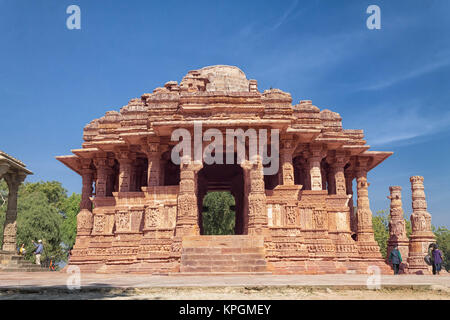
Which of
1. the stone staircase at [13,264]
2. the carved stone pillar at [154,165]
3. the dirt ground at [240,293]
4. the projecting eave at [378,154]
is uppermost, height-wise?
the projecting eave at [378,154]

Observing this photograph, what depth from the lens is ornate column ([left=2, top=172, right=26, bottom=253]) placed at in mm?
18484

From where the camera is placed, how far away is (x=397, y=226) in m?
21.5

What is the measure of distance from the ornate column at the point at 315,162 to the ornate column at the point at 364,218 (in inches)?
126

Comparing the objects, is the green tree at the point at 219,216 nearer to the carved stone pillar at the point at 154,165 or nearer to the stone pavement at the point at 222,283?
the carved stone pillar at the point at 154,165

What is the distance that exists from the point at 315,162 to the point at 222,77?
6883mm

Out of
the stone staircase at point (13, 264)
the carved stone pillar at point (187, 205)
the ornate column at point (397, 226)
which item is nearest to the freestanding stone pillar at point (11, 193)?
the stone staircase at point (13, 264)

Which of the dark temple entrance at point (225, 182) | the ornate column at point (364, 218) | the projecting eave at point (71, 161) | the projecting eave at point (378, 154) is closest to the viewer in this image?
the ornate column at point (364, 218)

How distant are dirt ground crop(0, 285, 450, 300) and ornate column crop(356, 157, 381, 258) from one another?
11.3 metres

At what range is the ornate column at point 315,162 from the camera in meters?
16.7

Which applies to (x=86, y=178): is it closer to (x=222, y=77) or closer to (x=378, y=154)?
(x=222, y=77)

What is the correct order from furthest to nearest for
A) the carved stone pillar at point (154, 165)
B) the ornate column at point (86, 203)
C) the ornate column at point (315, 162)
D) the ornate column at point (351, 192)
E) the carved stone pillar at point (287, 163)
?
the ornate column at point (351, 192) → the ornate column at point (86, 203) → the ornate column at point (315, 162) → the carved stone pillar at point (287, 163) → the carved stone pillar at point (154, 165)

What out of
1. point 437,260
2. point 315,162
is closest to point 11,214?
point 315,162

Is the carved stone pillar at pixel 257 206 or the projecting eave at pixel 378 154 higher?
the projecting eave at pixel 378 154
